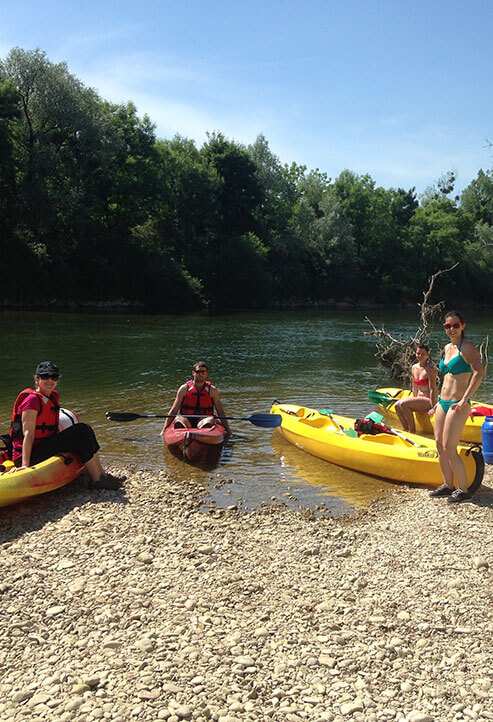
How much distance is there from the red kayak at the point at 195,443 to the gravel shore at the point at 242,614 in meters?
1.91

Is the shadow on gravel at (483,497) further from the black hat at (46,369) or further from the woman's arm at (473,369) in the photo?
the black hat at (46,369)

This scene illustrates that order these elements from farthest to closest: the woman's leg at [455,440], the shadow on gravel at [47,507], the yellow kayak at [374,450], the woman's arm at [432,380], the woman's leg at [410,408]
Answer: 1. the woman's leg at [410,408]
2. the woman's arm at [432,380]
3. the yellow kayak at [374,450]
4. the woman's leg at [455,440]
5. the shadow on gravel at [47,507]

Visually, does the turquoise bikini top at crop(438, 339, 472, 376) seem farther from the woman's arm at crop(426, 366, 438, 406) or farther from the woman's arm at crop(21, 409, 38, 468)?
the woman's arm at crop(21, 409, 38, 468)

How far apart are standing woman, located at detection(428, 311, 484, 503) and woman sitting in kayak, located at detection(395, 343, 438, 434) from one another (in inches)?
123

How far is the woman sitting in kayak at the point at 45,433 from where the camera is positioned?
5.64 meters

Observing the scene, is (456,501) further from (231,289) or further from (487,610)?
(231,289)

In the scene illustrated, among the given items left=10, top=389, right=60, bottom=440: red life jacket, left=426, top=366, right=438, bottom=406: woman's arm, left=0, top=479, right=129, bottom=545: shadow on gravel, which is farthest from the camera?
left=426, top=366, right=438, bottom=406: woman's arm

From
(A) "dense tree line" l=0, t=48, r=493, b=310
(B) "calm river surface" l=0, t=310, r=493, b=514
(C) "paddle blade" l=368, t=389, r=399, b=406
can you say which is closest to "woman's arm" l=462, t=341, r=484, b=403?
(B) "calm river surface" l=0, t=310, r=493, b=514

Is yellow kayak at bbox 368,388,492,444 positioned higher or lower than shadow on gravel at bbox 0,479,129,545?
higher

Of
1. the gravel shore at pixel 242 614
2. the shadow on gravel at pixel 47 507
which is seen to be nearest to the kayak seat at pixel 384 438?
the gravel shore at pixel 242 614

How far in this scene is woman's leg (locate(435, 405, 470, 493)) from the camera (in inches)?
216

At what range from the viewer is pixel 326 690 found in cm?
311

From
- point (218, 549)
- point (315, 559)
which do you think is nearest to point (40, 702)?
point (218, 549)

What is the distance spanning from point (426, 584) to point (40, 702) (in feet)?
8.69
